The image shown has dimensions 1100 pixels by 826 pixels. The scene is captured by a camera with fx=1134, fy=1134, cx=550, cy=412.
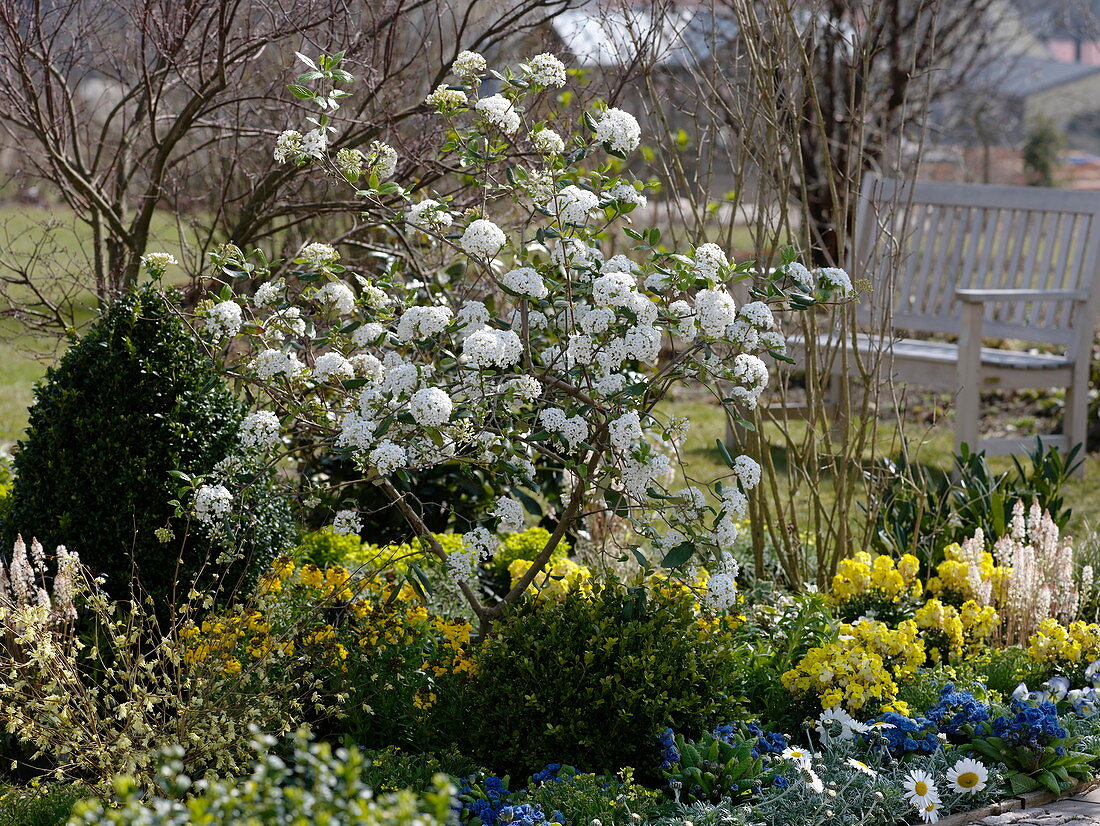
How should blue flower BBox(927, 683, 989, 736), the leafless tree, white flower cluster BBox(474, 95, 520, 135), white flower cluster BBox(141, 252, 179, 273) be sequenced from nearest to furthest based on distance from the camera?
white flower cluster BBox(474, 95, 520, 135), white flower cluster BBox(141, 252, 179, 273), blue flower BBox(927, 683, 989, 736), the leafless tree

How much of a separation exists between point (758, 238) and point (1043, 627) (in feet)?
4.56

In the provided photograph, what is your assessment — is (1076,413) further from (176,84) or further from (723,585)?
(176,84)

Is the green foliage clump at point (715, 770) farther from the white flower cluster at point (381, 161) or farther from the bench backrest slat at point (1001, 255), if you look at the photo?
the bench backrest slat at point (1001, 255)

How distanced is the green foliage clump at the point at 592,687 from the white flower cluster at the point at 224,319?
0.93m

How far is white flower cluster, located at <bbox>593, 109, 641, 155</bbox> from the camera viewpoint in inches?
95.7

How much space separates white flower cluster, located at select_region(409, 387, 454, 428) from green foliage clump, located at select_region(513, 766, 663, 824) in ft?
2.56

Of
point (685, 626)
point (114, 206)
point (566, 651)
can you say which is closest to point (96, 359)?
point (114, 206)

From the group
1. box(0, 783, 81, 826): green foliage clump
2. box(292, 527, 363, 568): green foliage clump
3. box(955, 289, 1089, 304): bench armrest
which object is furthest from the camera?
box(955, 289, 1089, 304): bench armrest

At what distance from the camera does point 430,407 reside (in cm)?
221

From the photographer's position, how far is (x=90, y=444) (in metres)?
3.08

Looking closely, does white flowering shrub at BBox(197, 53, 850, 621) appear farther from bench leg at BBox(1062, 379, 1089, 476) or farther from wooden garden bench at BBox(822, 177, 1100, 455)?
bench leg at BBox(1062, 379, 1089, 476)

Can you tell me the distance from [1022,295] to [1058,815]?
10.9 ft

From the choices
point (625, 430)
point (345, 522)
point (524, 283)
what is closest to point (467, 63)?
point (524, 283)

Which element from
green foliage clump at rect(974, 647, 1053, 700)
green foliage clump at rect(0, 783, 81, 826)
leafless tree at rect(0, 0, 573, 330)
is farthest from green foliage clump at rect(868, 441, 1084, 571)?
green foliage clump at rect(0, 783, 81, 826)
